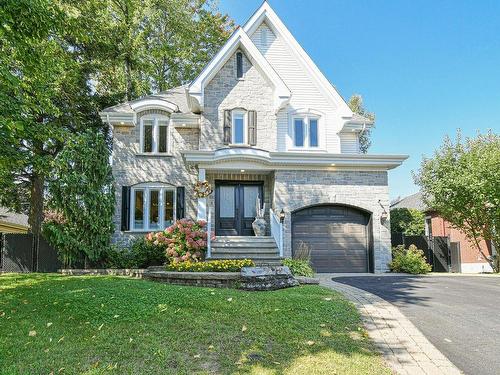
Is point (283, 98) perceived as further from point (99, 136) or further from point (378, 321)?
point (378, 321)

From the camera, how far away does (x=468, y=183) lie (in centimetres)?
1535

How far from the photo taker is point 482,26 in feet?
52.2

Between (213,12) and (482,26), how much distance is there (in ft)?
60.1

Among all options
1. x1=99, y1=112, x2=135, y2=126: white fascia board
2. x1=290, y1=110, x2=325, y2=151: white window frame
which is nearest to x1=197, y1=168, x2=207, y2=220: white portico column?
x1=99, y1=112, x2=135, y2=126: white fascia board

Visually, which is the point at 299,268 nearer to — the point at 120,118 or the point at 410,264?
the point at 410,264

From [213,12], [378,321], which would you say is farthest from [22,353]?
[213,12]

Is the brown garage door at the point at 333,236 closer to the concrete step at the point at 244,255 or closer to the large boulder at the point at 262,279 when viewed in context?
the concrete step at the point at 244,255

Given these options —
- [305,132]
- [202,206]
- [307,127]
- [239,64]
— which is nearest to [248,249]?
[202,206]

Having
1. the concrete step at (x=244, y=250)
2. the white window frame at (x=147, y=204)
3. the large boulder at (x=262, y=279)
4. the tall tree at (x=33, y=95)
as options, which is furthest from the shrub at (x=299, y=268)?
the tall tree at (x=33, y=95)

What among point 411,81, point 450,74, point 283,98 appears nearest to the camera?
point 283,98

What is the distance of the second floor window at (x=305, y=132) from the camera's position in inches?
626

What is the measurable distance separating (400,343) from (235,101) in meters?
12.2

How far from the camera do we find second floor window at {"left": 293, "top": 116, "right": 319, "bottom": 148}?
15.9 meters

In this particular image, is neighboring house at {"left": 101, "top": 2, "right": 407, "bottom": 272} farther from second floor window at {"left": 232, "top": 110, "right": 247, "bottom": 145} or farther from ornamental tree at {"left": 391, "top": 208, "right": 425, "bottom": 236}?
ornamental tree at {"left": 391, "top": 208, "right": 425, "bottom": 236}
